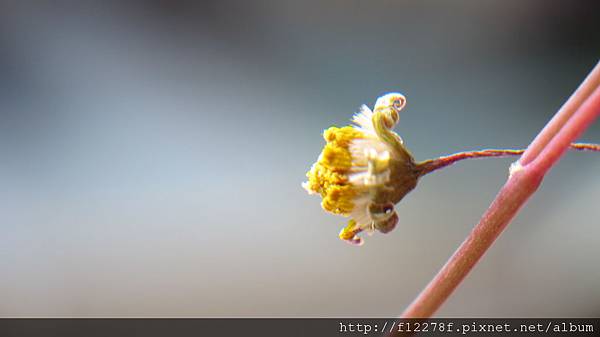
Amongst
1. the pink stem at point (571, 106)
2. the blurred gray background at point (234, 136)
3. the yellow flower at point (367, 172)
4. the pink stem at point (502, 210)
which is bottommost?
the pink stem at point (502, 210)

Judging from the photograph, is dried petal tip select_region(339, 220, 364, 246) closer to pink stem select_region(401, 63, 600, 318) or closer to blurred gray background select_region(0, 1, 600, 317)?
pink stem select_region(401, 63, 600, 318)

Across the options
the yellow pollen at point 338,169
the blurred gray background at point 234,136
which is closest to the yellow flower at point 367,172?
the yellow pollen at point 338,169

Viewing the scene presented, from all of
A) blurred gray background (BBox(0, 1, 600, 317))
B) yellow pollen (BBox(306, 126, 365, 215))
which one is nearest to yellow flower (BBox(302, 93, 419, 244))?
yellow pollen (BBox(306, 126, 365, 215))

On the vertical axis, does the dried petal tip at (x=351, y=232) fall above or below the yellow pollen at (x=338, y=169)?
below

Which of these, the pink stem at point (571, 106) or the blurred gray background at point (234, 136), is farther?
Answer: the blurred gray background at point (234, 136)

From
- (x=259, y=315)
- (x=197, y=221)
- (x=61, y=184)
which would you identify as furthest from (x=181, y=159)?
(x=259, y=315)

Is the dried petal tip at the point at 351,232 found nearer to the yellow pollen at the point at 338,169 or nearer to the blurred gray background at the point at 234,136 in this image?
the yellow pollen at the point at 338,169
